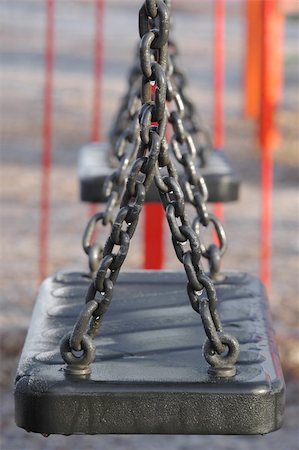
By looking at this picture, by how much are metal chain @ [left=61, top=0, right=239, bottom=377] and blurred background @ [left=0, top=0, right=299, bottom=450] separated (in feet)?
8.12

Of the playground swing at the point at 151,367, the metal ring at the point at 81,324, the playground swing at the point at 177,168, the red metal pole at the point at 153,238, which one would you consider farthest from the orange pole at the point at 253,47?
the metal ring at the point at 81,324

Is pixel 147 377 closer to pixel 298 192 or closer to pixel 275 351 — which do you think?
pixel 275 351

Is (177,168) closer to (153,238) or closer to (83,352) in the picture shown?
(153,238)

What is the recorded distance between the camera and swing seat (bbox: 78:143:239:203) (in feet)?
9.28

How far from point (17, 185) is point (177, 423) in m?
6.51

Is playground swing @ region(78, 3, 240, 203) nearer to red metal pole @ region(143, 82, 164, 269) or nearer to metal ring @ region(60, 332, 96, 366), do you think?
red metal pole @ region(143, 82, 164, 269)

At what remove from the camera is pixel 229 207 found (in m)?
7.61

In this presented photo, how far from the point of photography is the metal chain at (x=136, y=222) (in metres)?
1.69

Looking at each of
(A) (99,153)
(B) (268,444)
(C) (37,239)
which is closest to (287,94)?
(C) (37,239)

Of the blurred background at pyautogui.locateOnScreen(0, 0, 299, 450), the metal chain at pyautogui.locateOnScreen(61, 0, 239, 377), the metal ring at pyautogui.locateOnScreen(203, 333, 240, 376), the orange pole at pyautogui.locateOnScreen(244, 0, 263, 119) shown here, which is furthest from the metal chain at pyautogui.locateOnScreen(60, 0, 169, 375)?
the orange pole at pyautogui.locateOnScreen(244, 0, 263, 119)

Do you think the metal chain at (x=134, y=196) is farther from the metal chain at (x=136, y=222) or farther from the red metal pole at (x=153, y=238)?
the red metal pole at (x=153, y=238)

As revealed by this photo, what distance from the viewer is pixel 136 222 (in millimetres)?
1700

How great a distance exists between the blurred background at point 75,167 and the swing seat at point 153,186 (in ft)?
4.67

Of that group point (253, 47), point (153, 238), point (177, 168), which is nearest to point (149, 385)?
point (177, 168)
